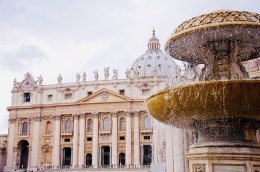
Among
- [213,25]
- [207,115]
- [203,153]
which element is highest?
[213,25]

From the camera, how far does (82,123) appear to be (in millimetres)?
55656

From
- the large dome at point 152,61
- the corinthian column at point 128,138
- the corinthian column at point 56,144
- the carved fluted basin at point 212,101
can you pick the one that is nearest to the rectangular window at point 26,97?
the corinthian column at point 56,144

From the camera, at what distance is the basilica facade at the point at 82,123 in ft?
176

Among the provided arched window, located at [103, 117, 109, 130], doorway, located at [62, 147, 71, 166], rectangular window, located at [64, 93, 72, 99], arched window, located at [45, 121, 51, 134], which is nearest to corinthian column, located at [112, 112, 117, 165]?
arched window, located at [103, 117, 109, 130]

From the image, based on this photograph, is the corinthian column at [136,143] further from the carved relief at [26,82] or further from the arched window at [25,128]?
the carved relief at [26,82]

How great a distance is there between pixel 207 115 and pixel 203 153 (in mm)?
750

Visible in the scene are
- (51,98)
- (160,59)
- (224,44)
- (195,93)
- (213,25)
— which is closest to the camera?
(195,93)

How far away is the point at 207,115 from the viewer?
8.49 m

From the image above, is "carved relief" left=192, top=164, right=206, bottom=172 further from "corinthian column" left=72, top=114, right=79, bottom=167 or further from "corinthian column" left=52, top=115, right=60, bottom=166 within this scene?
"corinthian column" left=52, top=115, right=60, bottom=166

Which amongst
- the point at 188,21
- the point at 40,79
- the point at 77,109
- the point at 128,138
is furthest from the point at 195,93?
the point at 40,79

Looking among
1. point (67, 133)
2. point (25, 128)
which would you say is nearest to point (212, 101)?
point (67, 133)

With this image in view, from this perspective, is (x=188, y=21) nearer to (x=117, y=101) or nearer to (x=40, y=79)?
(x=117, y=101)

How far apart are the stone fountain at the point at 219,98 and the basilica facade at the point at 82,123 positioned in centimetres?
4237

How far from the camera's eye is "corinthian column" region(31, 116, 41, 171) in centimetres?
5581
